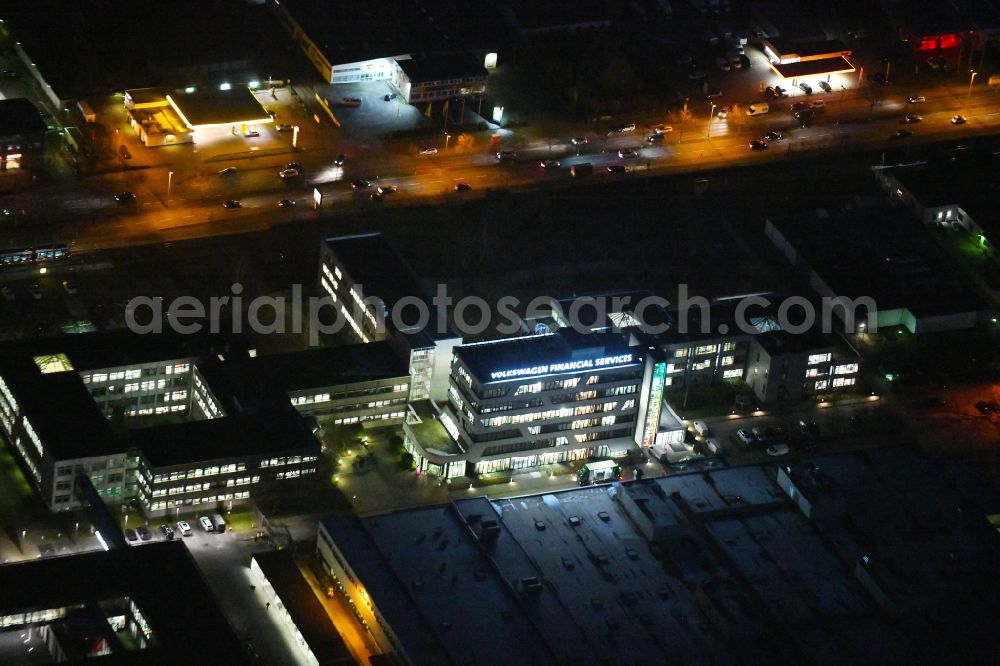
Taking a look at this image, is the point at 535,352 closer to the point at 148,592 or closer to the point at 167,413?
the point at 167,413

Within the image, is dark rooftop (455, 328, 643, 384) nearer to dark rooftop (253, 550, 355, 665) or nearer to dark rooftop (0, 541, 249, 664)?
dark rooftop (253, 550, 355, 665)

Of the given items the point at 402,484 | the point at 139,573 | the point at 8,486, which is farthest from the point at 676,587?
the point at 8,486

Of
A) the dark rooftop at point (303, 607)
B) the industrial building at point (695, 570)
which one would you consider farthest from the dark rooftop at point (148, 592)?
the industrial building at point (695, 570)

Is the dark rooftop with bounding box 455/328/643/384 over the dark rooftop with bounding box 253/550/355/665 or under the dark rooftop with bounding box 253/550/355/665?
over

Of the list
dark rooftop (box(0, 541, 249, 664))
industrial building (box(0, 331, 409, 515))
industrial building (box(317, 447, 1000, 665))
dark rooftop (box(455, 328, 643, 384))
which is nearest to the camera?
dark rooftop (box(0, 541, 249, 664))

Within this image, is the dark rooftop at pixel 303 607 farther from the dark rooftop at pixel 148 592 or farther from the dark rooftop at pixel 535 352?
the dark rooftop at pixel 535 352

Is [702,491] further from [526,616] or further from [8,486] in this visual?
[8,486]

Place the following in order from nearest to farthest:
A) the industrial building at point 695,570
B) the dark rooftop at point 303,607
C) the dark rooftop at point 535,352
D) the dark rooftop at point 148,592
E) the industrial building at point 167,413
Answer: the dark rooftop at point 148,592, the dark rooftop at point 303,607, the industrial building at point 695,570, the industrial building at point 167,413, the dark rooftop at point 535,352

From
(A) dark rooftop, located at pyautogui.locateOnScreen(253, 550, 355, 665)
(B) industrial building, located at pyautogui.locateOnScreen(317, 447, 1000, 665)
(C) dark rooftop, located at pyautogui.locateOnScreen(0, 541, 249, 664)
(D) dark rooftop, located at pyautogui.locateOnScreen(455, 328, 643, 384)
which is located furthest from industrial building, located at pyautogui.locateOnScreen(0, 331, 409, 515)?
(C) dark rooftop, located at pyautogui.locateOnScreen(0, 541, 249, 664)
